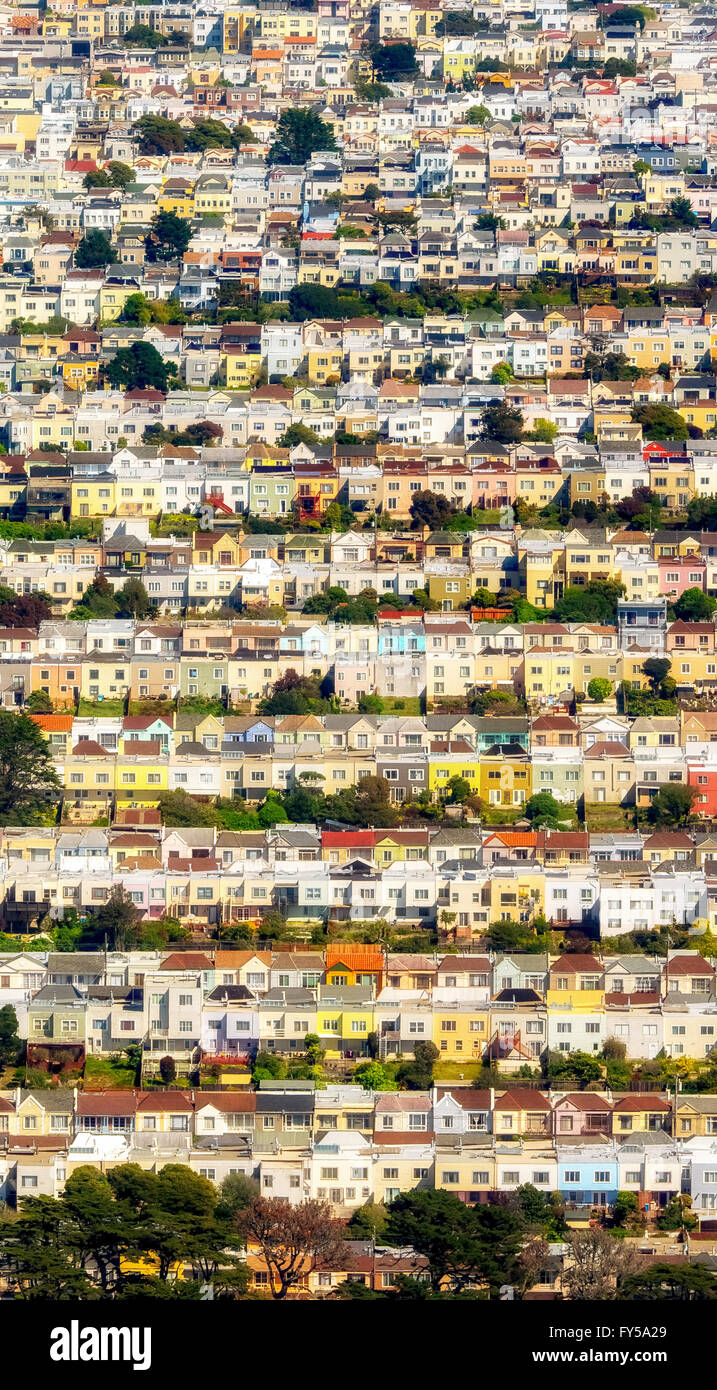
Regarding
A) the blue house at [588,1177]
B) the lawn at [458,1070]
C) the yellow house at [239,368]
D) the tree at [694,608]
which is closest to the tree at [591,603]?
the tree at [694,608]

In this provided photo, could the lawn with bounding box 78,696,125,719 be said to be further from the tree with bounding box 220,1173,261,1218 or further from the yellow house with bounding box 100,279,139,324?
the yellow house with bounding box 100,279,139,324

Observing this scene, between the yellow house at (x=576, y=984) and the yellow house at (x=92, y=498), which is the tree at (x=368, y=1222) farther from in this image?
the yellow house at (x=92, y=498)

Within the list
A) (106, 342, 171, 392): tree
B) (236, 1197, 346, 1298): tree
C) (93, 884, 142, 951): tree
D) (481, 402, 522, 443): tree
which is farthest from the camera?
(106, 342, 171, 392): tree

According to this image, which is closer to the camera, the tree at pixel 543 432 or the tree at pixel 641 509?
the tree at pixel 641 509

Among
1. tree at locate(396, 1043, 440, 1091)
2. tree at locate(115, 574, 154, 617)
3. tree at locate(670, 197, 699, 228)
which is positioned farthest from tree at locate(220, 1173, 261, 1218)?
tree at locate(670, 197, 699, 228)

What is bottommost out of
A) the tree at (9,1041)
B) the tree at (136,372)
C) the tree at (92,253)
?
the tree at (9,1041)
